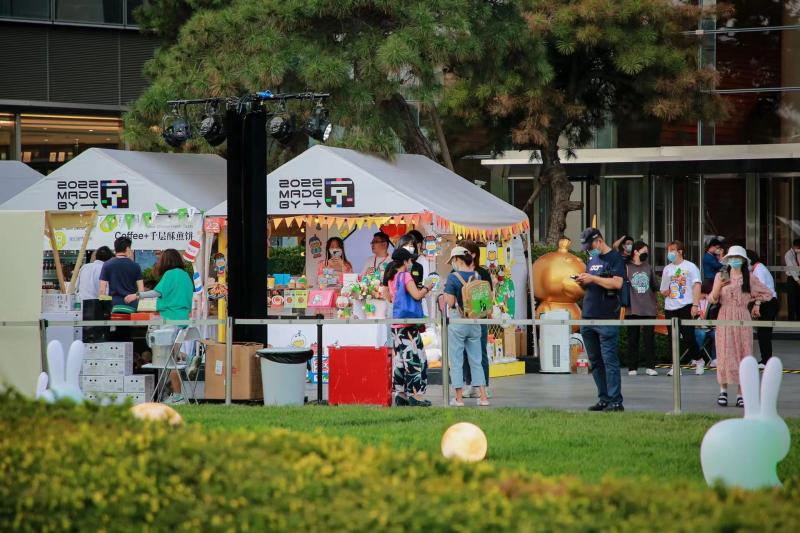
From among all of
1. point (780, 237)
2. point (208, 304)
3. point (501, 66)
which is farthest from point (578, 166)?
point (208, 304)

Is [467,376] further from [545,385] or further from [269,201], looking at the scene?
[269,201]

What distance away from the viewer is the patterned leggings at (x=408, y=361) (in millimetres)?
14062

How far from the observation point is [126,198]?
18.5 m

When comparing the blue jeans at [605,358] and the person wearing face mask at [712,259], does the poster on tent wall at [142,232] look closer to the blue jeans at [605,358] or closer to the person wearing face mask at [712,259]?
the blue jeans at [605,358]

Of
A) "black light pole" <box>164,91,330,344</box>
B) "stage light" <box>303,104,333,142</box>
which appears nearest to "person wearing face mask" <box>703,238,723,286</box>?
"stage light" <box>303,104,333,142</box>

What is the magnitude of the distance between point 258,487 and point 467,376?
9854 mm

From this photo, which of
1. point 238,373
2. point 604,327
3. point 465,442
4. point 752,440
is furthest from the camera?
point 238,373

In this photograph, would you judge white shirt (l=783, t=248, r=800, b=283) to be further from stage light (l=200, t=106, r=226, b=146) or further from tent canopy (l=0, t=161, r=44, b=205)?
tent canopy (l=0, t=161, r=44, b=205)

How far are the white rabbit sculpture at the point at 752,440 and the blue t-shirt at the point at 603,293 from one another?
5933 mm

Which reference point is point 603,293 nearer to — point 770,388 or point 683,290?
point 683,290

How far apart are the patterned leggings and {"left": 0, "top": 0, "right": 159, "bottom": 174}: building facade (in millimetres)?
20602

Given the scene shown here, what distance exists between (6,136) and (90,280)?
659 inches

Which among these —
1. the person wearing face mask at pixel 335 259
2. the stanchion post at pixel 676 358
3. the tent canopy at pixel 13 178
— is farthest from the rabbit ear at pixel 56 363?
the tent canopy at pixel 13 178

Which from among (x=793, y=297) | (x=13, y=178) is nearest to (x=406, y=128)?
(x=13, y=178)
